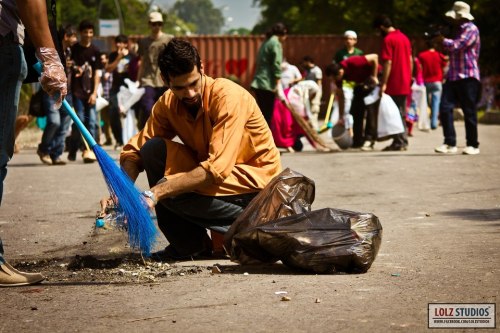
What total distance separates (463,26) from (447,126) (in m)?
1.47

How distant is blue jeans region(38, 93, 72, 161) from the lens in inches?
551

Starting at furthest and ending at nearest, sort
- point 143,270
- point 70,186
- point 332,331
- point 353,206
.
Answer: point 70,186 < point 353,206 < point 143,270 < point 332,331

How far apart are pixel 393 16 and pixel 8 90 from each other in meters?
35.2

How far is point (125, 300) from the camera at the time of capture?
16.7ft

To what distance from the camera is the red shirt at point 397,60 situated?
1574cm

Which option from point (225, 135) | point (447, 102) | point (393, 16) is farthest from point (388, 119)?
point (393, 16)

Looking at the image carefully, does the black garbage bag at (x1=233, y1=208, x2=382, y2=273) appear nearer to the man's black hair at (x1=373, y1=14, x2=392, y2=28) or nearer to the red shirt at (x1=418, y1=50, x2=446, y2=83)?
the man's black hair at (x1=373, y1=14, x2=392, y2=28)

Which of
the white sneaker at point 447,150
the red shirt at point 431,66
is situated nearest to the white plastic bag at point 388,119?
the white sneaker at point 447,150

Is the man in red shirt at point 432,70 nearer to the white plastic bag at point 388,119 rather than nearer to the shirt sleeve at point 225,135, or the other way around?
the white plastic bag at point 388,119

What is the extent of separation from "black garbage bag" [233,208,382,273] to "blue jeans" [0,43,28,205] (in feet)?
4.20

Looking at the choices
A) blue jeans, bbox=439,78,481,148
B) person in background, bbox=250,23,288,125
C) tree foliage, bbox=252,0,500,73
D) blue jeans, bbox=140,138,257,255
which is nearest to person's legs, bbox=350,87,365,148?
person in background, bbox=250,23,288,125

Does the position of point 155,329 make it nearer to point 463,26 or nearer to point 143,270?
point 143,270

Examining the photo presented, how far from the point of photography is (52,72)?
210 inches

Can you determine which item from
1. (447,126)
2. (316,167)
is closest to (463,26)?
(447,126)
